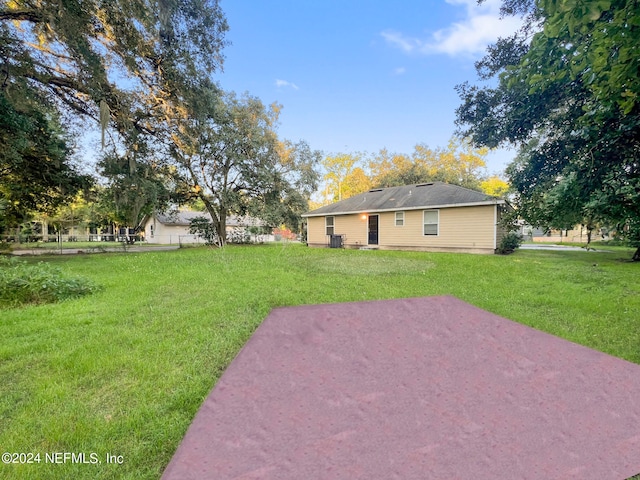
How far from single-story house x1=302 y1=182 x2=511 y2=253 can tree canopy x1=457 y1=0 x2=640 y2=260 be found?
383 centimetres

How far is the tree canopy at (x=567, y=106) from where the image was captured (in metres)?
2.16

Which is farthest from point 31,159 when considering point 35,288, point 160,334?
point 160,334

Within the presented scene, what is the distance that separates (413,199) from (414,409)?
1365 cm

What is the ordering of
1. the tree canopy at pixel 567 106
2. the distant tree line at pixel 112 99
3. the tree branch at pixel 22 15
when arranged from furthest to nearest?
the distant tree line at pixel 112 99 < the tree branch at pixel 22 15 < the tree canopy at pixel 567 106

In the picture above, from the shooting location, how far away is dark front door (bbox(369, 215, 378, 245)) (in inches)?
614

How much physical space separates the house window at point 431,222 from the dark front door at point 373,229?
8.70ft

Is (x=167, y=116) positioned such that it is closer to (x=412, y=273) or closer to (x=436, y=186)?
(x=412, y=273)

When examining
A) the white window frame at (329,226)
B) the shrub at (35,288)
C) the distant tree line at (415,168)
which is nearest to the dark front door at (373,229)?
the white window frame at (329,226)

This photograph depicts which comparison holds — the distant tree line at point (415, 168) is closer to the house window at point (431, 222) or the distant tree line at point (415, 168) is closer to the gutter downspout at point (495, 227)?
the house window at point (431, 222)

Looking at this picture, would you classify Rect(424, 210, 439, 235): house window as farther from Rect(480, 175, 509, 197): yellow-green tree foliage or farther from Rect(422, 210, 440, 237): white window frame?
Rect(480, 175, 509, 197): yellow-green tree foliage

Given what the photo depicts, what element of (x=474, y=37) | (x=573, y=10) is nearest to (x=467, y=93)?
(x=474, y=37)

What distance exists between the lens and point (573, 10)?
6.13 ft

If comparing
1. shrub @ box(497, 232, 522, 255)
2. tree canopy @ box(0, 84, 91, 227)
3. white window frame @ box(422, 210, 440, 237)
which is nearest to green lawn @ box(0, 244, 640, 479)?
tree canopy @ box(0, 84, 91, 227)

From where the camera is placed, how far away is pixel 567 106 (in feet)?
19.3
